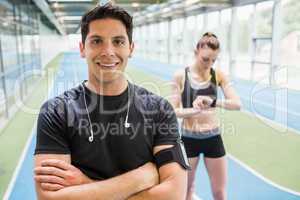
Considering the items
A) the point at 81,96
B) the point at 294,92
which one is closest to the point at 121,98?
the point at 81,96

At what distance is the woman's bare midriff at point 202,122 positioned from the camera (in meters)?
3.02

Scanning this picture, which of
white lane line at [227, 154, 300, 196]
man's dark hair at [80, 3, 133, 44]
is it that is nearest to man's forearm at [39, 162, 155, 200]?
man's dark hair at [80, 3, 133, 44]

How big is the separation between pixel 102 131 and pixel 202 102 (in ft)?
4.84

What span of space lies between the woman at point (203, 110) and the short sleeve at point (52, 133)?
1527 millimetres

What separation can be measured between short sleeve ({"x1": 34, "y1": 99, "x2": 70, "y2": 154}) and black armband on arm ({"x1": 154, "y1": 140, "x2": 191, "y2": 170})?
1.45 ft

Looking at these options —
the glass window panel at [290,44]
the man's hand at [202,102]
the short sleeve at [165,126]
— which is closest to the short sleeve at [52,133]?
the short sleeve at [165,126]

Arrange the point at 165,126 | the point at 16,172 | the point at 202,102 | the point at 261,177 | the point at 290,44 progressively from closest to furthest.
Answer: the point at 165,126
the point at 202,102
the point at 261,177
the point at 16,172
the point at 290,44

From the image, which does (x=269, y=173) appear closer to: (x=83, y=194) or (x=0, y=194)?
(x=0, y=194)

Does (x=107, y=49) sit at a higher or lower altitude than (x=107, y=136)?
higher

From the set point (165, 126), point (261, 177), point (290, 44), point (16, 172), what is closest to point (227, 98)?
point (165, 126)

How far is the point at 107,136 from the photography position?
154 cm

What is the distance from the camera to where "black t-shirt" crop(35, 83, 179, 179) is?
4.99 feet

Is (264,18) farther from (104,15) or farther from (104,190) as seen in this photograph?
(104,190)

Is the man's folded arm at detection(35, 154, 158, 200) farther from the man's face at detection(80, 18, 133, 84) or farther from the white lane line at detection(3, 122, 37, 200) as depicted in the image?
the white lane line at detection(3, 122, 37, 200)
